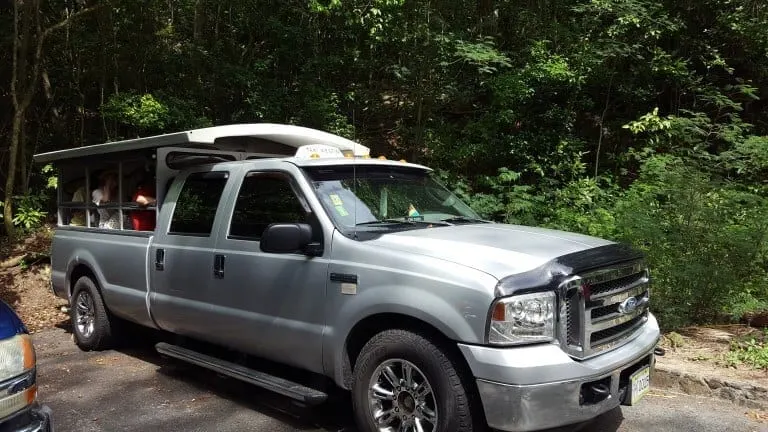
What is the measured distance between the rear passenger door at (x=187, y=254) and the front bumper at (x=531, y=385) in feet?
8.28

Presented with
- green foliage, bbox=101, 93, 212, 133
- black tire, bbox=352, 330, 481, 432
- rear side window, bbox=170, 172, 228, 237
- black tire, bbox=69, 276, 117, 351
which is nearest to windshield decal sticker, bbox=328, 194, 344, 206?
black tire, bbox=352, 330, 481, 432

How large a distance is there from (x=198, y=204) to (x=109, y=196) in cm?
196

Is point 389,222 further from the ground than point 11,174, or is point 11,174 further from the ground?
point 11,174

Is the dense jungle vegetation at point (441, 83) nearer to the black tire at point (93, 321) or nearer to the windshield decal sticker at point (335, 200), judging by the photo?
the windshield decal sticker at point (335, 200)

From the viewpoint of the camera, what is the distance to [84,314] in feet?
21.7

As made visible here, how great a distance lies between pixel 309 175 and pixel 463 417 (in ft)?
6.86

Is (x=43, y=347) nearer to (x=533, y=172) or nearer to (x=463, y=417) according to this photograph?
(x=463, y=417)

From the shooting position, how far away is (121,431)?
4258mm

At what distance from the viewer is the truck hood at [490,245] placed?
335cm

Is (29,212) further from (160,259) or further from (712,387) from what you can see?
(712,387)

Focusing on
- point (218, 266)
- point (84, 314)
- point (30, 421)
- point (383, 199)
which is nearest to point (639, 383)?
point (383, 199)

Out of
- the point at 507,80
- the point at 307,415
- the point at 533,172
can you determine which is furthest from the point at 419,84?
the point at 307,415

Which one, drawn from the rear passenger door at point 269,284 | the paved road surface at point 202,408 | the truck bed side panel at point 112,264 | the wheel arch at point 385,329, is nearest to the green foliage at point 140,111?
the truck bed side panel at point 112,264

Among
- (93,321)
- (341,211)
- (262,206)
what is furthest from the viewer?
(93,321)
